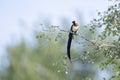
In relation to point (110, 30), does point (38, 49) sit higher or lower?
lower

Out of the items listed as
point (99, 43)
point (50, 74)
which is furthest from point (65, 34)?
point (50, 74)

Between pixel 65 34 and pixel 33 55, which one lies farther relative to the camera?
pixel 33 55

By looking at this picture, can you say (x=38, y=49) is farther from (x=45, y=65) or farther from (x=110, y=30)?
(x=110, y=30)

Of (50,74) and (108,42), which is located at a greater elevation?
(108,42)

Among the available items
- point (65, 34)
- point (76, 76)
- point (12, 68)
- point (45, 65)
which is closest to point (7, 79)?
point (12, 68)

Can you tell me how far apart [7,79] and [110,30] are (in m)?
16.8

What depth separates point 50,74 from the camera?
24.5m

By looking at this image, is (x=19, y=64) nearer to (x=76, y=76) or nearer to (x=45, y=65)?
(x=45, y=65)

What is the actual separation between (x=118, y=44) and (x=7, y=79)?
16594mm

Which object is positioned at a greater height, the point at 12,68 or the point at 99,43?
the point at 99,43

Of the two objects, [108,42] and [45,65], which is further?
[45,65]

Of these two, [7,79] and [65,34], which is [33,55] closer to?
[7,79]

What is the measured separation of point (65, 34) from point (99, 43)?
27.4 inches

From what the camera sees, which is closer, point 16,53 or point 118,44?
point 118,44
